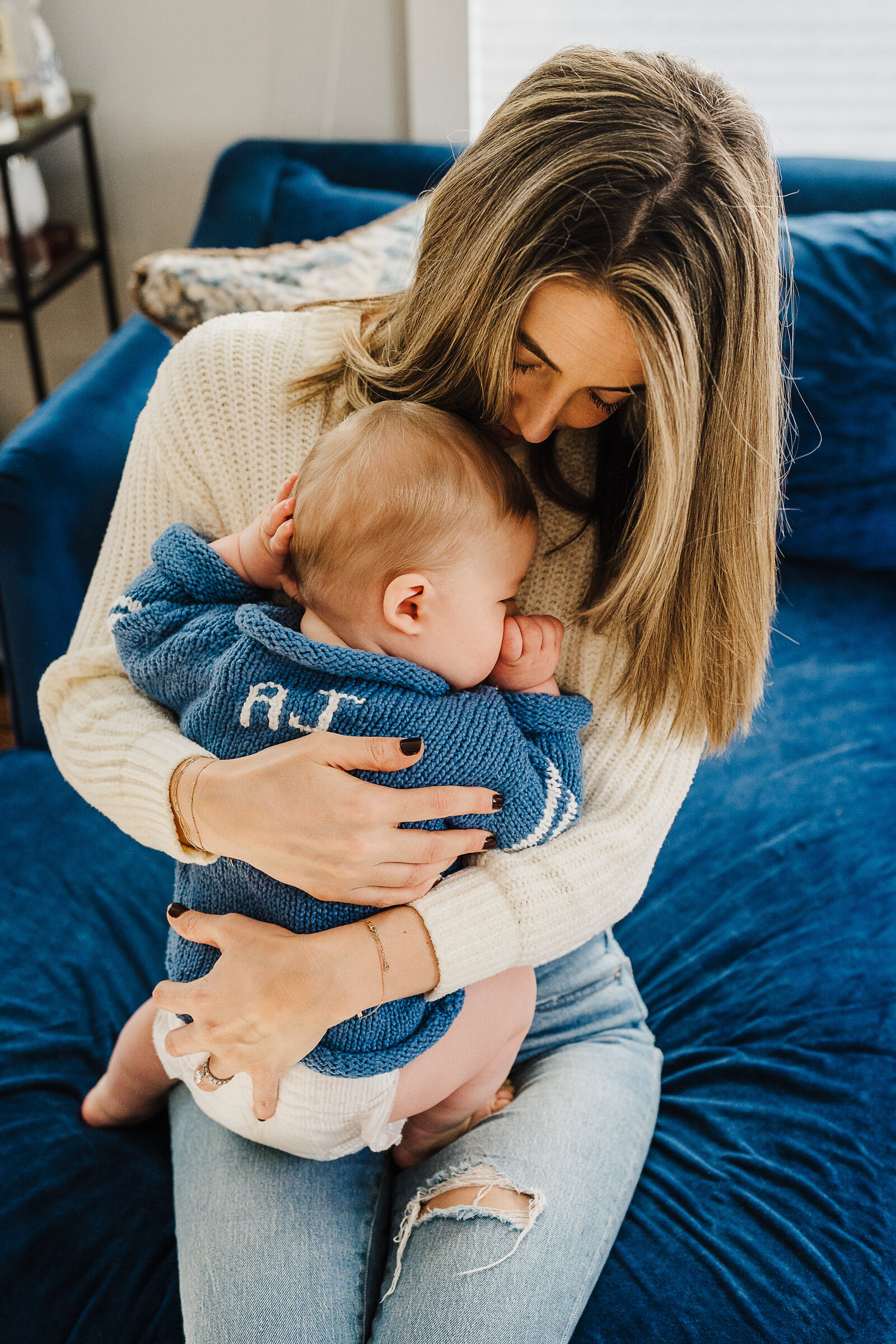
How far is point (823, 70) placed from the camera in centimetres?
210

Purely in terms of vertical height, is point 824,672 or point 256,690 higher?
point 256,690

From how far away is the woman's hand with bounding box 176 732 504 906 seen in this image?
0.84m

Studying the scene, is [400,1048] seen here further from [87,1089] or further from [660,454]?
[660,454]

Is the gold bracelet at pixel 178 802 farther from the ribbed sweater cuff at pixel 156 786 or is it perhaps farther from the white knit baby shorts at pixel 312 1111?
the white knit baby shorts at pixel 312 1111

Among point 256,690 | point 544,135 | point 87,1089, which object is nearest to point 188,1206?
point 87,1089

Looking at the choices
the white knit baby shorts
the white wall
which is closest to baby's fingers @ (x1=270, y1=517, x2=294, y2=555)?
the white knit baby shorts

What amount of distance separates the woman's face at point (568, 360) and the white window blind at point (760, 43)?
146 cm

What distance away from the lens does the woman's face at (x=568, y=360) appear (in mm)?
841

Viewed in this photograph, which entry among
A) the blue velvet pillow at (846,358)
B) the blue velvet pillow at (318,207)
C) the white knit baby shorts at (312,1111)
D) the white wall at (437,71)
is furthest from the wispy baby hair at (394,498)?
the white wall at (437,71)

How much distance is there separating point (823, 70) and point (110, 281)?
1.73m

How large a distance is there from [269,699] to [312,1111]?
0.38 meters

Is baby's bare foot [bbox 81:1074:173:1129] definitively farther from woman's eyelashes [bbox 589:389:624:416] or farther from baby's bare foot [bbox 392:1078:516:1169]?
woman's eyelashes [bbox 589:389:624:416]

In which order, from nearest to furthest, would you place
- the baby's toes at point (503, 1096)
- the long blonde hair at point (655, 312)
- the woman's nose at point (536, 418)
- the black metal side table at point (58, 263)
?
the long blonde hair at point (655, 312) < the woman's nose at point (536, 418) < the baby's toes at point (503, 1096) < the black metal side table at point (58, 263)

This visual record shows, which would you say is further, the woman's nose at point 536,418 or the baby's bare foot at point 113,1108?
the baby's bare foot at point 113,1108
